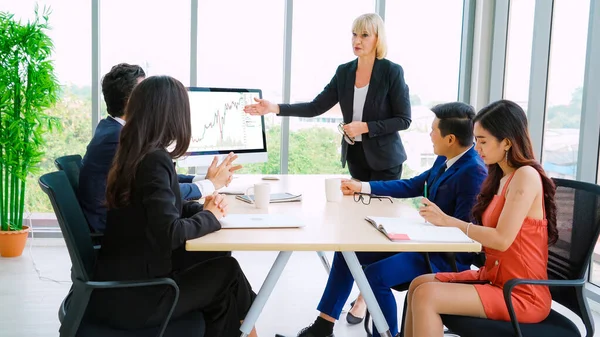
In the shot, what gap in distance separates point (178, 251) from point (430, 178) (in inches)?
45.8

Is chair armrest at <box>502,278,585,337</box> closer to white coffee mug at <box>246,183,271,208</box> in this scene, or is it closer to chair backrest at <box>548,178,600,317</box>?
chair backrest at <box>548,178,600,317</box>

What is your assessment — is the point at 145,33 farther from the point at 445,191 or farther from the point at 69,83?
the point at 445,191

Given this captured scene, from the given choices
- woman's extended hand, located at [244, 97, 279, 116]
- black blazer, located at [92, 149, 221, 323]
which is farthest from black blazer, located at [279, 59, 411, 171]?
black blazer, located at [92, 149, 221, 323]

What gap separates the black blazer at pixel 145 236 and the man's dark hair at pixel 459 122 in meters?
1.15

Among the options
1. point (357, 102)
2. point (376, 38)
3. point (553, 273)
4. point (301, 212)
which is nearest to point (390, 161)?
point (357, 102)

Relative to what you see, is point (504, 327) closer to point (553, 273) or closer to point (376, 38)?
point (553, 273)

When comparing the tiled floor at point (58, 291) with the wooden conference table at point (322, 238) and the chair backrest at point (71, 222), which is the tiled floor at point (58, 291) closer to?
the wooden conference table at point (322, 238)

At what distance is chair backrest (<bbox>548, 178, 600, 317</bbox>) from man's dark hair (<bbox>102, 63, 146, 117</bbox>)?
1.73 m

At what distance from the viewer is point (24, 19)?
189 inches

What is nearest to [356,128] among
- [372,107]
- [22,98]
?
[372,107]

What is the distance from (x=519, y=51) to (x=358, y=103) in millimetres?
1675

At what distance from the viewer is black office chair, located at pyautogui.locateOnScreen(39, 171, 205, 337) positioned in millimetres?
1788

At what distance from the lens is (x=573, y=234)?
2.09 meters

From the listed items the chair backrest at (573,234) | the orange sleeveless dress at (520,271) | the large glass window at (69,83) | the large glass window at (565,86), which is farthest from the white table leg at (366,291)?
the large glass window at (69,83)
